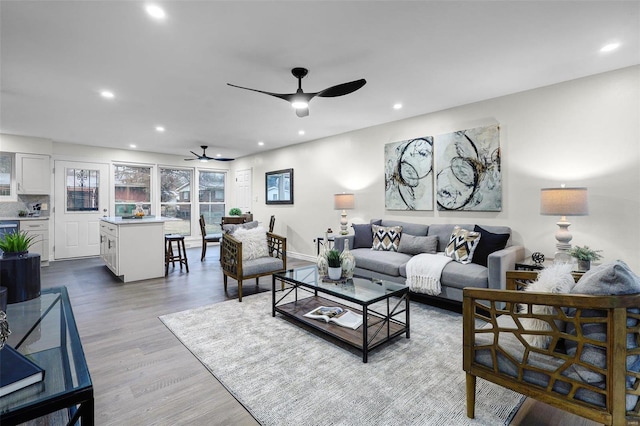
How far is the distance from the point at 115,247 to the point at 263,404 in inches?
156

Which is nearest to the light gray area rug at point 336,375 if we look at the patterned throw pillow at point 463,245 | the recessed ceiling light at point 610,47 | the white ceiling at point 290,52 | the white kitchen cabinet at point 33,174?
the patterned throw pillow at point 463,245

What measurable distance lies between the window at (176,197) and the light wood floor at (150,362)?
3.64 metres

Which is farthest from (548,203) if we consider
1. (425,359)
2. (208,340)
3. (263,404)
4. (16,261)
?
(16,261)

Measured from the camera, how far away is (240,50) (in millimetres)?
2619

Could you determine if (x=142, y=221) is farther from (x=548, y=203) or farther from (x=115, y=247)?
(x=548, y=203)

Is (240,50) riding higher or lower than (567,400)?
higher

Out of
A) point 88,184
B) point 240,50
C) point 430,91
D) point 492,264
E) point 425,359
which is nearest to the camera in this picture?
point 425,359

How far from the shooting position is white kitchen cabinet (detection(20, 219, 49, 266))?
18.7ft

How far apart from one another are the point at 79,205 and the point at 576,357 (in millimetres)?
8428

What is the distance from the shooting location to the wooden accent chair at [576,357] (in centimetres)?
127

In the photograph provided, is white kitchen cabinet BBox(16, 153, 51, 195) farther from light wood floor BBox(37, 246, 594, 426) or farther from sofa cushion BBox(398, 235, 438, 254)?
sofa cushion BBox(398, 235, 438, 254)

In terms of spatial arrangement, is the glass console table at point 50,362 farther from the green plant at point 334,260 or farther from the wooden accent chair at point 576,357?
the green plant at point 334,260

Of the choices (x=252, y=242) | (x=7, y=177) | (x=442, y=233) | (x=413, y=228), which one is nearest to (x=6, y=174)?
(x=7, y=177)

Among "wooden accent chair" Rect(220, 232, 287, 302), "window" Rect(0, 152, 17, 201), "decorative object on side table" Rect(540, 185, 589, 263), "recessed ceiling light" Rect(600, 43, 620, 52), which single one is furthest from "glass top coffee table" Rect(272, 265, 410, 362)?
A: "window" Rect(0, 152, 17, 201)
